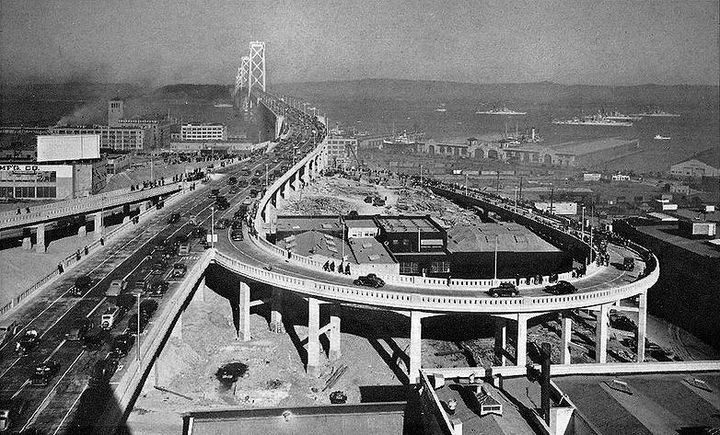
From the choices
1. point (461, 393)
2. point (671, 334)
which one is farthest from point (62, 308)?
point (671, 334)

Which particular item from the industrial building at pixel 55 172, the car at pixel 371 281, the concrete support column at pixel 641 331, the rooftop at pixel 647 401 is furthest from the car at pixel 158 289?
the industrial building at pixel 55 172

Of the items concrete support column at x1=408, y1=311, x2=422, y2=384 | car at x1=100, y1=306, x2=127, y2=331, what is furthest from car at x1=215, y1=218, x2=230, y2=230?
concrete support column at x1=408, y1=311, x2=422, y2=384

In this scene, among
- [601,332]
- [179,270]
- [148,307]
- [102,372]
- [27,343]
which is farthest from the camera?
[179,270]

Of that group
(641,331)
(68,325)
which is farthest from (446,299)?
(68,325)

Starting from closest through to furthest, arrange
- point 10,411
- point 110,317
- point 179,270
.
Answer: point 10,411 → point 110,317 → point 179,270

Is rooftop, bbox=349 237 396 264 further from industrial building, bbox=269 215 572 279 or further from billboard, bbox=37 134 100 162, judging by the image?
billboard, bbox=37 134 100 162

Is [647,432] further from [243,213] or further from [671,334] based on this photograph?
[243,213]

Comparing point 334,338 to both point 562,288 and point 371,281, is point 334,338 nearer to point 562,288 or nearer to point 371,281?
point 371,281
